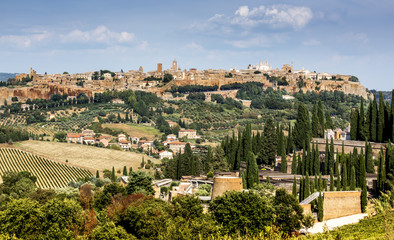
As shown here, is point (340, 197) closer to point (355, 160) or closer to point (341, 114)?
point (355, 160)

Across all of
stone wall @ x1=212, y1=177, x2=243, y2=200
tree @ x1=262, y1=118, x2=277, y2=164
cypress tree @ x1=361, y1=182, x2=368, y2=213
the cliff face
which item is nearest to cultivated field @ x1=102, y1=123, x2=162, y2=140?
the cliff face

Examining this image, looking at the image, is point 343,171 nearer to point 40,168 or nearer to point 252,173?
point 252,173

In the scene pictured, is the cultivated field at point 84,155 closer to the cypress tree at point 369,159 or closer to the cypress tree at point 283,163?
the cypress tree at point 283,163

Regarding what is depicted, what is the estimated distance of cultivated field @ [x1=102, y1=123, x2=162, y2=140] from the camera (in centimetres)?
10475

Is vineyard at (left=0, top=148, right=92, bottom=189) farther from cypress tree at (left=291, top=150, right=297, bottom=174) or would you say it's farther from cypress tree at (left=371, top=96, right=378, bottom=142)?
cypress tree at (left=371, top=96, right=378, bottom=142)

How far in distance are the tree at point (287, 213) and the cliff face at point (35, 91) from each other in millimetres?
117084

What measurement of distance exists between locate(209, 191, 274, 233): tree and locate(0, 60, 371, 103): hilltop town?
10928cm

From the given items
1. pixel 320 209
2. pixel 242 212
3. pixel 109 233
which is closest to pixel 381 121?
pixel 320 209

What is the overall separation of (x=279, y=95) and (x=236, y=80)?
63.9 feet

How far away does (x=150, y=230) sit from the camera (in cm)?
2794

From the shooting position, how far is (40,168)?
70688mm

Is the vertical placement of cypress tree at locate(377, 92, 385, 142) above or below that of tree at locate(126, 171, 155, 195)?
above

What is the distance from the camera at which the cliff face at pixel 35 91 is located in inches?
5701

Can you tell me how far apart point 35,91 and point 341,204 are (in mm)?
127560
